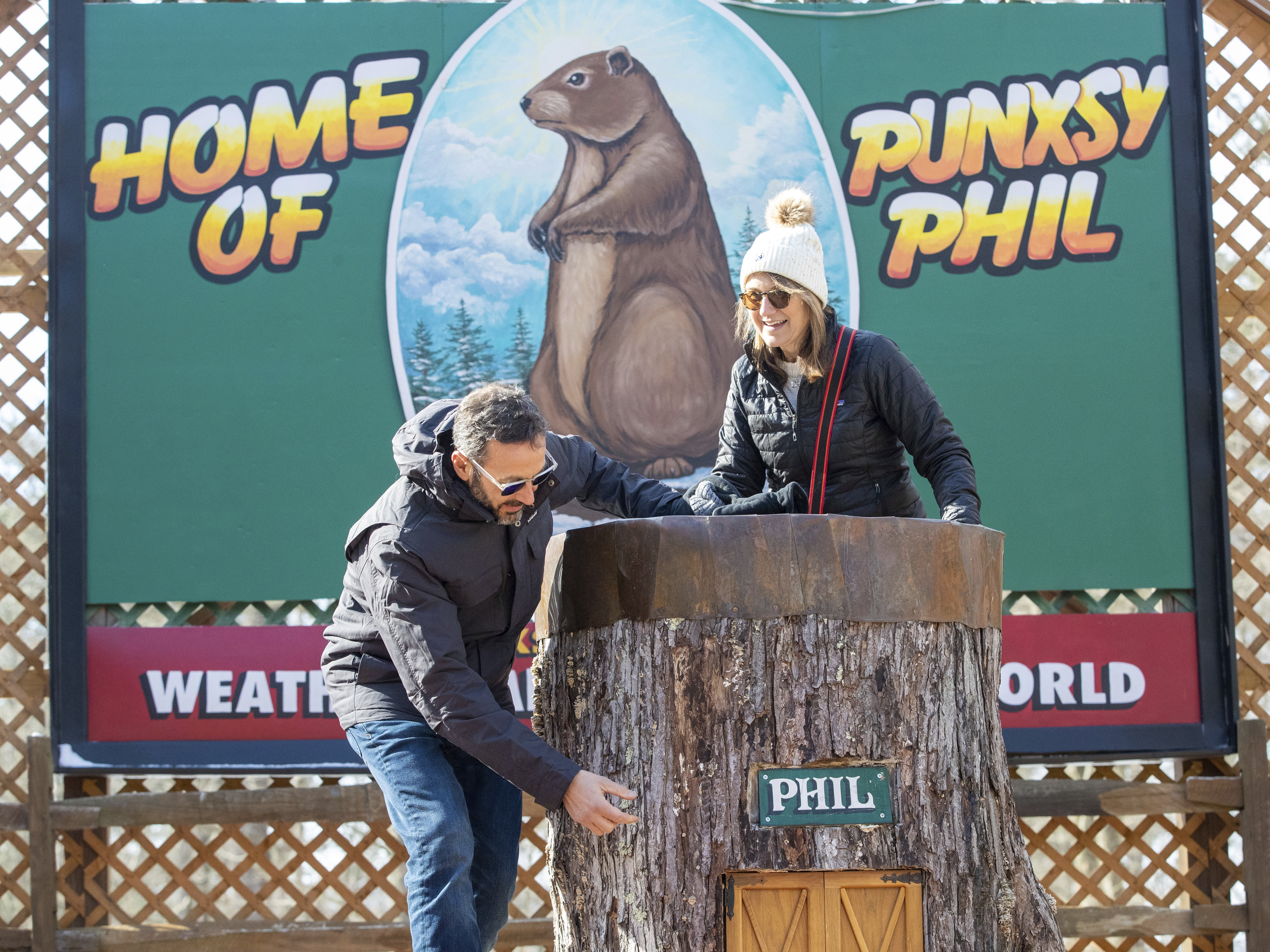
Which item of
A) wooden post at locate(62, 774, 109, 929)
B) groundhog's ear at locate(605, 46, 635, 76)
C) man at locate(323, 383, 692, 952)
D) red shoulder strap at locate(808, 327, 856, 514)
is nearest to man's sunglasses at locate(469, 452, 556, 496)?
man at locate(323, 383, 692, 952)

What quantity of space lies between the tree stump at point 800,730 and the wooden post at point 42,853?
2.29 metres

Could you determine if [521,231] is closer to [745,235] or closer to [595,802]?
[745,235]

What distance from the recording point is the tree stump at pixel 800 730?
4.97 ft

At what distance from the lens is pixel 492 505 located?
1592 millimetres

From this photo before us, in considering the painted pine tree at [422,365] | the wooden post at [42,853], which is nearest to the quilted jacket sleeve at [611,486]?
the painted pine tree at [422,365]

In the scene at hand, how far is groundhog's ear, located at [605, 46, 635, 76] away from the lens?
11.4 feet

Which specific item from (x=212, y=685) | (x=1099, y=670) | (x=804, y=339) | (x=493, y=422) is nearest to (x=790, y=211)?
(x=804, y=339)

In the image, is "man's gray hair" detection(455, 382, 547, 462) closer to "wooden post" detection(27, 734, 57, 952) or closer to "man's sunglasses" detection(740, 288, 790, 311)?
"man's sunglasses" detection(740, 288, 790, 311)

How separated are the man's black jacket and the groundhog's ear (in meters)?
2.01

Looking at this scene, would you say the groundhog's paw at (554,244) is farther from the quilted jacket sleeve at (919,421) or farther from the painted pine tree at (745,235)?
the quilted jacket sleeve at (919,421)

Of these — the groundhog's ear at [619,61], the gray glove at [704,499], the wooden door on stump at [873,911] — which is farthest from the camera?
the groundhog's ear at [619,61]

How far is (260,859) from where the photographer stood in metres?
3.43

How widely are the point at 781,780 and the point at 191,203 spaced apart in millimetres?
2720

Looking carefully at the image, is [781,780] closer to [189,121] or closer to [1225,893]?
[1225,893]
